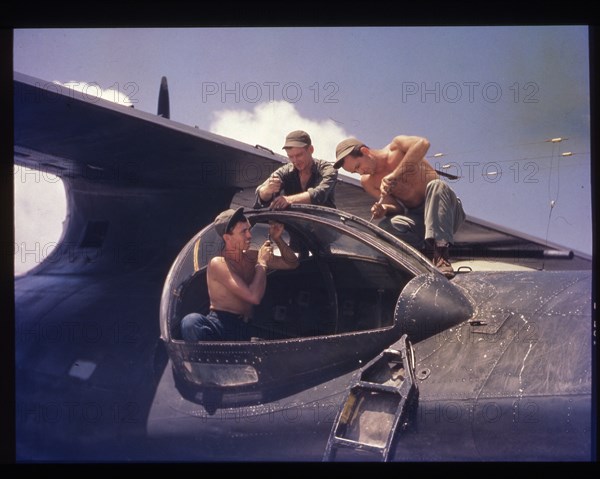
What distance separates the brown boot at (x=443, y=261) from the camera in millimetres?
4090

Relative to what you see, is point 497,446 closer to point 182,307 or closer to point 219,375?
point 219,375

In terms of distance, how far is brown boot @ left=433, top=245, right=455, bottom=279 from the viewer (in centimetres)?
409

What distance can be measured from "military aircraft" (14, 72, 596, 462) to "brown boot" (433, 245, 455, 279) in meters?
0.07

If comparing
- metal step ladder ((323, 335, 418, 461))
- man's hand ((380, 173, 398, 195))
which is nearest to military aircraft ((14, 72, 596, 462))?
metal step ladder ((323, 335, 418, 461))

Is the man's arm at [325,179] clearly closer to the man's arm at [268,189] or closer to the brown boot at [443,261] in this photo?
the man's arm at [268,189]

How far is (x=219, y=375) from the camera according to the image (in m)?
4.05

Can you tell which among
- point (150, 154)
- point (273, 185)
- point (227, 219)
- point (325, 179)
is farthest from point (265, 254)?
point (150, 154)

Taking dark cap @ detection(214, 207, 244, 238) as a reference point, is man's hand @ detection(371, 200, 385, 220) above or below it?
above

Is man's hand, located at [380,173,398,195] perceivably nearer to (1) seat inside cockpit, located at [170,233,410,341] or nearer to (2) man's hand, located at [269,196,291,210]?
(1) seat inside cockpit, located at [170,233,410,341]

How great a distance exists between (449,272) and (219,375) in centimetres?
134

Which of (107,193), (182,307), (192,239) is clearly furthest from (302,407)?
(107,193)

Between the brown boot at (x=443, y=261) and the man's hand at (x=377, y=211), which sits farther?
the man's hand at (x=377, y=211)

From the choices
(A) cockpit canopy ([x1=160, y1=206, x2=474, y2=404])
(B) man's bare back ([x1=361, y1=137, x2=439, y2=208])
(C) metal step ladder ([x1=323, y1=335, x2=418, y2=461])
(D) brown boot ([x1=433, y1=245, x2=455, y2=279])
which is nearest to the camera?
(C) metal step ladder ([x1=323, y1=335, x2=418, y2=461])

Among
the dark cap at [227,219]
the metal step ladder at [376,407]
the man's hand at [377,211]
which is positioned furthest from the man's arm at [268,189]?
the metal step ladder at [376,407]
